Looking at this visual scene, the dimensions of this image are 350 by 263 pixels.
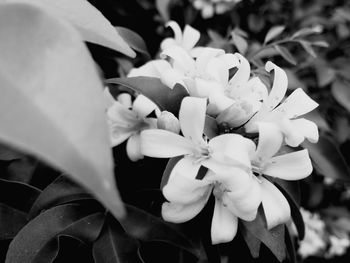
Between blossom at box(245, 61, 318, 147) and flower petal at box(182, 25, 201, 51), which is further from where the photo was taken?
flower petal at box(182, 25, 201, 51)

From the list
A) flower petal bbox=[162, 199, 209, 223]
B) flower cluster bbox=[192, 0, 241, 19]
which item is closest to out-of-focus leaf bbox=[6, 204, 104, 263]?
flower petal bbox=[162, 199, 209, 223]

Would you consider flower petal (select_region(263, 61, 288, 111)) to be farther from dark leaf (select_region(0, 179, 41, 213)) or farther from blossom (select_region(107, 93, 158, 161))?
dark leaf (select_region(0, 179, 41, 213))

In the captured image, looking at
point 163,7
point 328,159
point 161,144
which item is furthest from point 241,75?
point 163,7

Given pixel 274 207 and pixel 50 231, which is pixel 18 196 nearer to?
pixel 50 231

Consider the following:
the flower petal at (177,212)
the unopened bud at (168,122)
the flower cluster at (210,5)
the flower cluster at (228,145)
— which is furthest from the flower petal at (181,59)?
the flower cluster at (210,5)

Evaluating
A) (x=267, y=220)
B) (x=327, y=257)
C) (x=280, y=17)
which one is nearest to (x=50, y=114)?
(x=267, y=220)

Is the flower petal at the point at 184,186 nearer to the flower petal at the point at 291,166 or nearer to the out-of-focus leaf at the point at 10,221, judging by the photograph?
the flower petal at the point at 291,166

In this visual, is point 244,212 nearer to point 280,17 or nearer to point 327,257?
point 280,17
